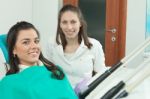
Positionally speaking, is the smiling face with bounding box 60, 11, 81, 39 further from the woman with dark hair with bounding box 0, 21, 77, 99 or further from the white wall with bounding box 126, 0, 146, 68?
the white wall with bounding box 126, 0, 146, 68

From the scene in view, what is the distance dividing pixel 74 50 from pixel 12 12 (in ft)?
5.84

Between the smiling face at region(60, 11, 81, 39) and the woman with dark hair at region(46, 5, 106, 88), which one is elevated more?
the smiling face at region(60, 11, 81, 39)

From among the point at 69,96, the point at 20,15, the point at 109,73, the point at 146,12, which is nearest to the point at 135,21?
the point at 146,12

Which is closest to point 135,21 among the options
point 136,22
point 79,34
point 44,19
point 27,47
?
point 136,22

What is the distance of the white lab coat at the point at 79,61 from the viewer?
2.05 m

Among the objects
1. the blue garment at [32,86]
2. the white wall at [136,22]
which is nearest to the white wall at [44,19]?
the white wall at [136,22]

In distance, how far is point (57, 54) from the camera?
2131 millimetres

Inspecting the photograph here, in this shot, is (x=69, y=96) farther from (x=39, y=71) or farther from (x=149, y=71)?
(x=149, y=71)

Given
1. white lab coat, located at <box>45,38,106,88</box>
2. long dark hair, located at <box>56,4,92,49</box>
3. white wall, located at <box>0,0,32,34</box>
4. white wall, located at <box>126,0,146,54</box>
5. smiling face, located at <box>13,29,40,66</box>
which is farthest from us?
white wall, located at <box>126,0,146,54</box>

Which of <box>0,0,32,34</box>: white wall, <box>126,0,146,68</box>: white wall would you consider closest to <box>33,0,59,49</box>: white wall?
<box>0,0,32,34</box>: white wall

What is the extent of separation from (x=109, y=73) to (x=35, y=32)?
0.48 metres

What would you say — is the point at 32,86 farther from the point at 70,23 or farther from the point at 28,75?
the point at 70,23

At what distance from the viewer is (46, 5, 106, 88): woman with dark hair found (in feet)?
6.75

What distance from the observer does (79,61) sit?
2.09 metres
